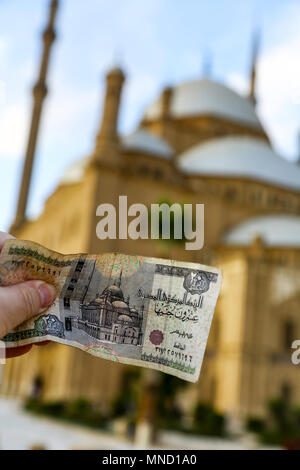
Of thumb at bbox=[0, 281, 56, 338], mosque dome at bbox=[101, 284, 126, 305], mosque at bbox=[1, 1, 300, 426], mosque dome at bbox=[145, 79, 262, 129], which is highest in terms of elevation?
mosque dome at bbox=[145, 79, 262, 129]

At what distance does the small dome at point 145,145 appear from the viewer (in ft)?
109

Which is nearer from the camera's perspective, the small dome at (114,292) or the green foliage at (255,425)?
the small dome at (114,292)

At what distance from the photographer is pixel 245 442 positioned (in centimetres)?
2211

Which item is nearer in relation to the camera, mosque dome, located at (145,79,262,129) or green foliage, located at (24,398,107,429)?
green foliage, located at (24,398,107,429)

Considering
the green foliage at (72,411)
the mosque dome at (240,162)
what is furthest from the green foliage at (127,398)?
the mosque dome at (240,162)

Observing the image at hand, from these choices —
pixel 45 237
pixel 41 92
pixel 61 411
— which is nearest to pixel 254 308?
pixel 61 411

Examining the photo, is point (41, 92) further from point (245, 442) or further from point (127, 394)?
point (245, 442)

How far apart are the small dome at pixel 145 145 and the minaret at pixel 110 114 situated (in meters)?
2.42

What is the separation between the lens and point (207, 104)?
43031 mm

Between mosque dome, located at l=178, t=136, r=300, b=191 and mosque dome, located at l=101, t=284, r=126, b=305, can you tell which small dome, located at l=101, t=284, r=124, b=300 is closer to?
mosque dome, located at l=101, t=284, r=126, b=305

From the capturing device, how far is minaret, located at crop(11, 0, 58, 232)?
123 feet

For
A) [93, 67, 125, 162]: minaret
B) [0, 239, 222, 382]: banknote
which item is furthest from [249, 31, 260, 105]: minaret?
[0, 239, 222, 382]: banknote

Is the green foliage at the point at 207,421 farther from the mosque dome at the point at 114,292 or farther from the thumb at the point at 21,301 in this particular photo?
the thumb at the point at 21,301

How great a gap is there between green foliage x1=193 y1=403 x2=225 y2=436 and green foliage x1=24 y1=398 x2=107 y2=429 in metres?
3.70
